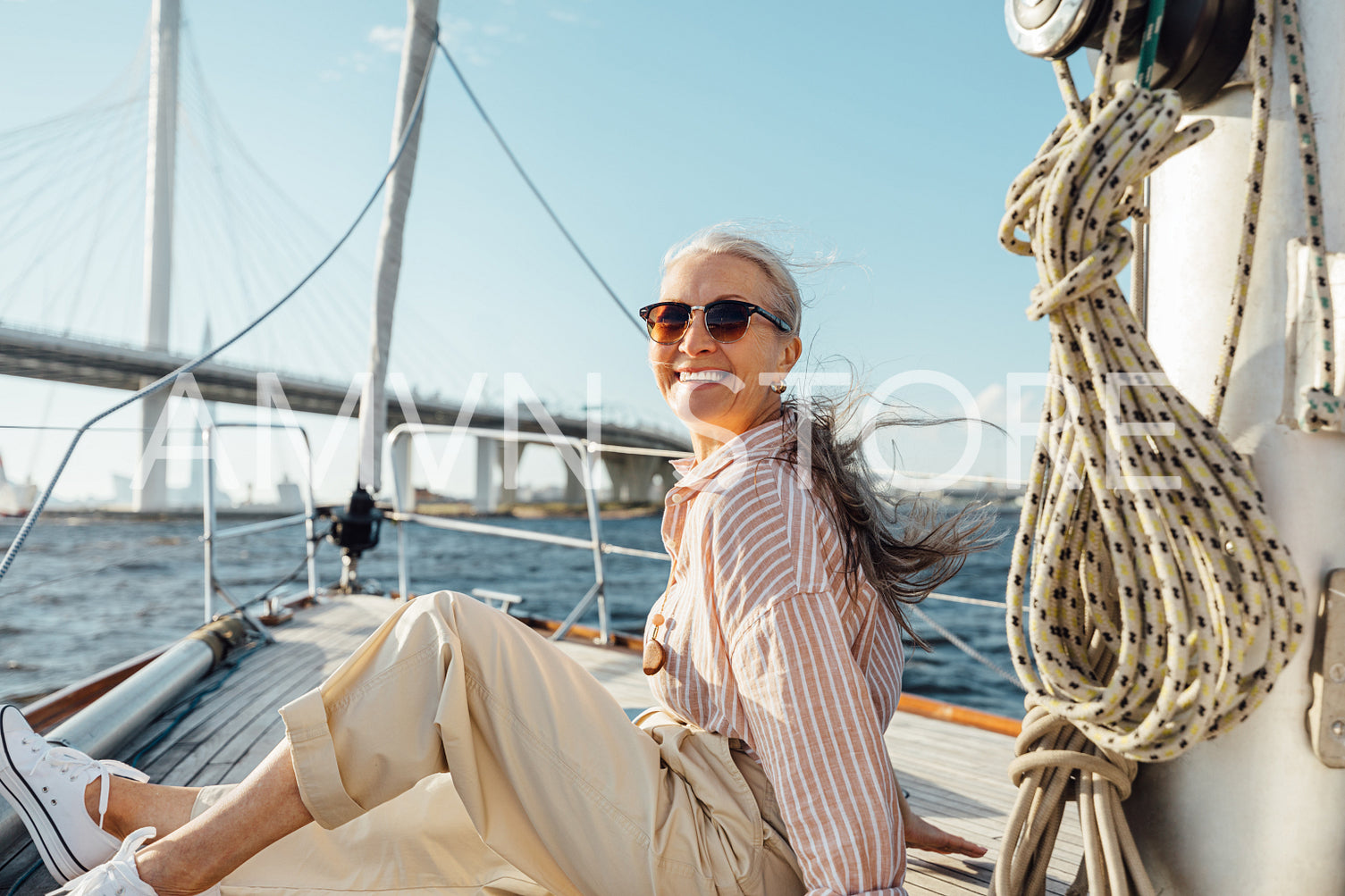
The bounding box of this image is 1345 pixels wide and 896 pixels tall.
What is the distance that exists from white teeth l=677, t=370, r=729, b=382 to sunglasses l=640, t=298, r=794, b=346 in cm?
4

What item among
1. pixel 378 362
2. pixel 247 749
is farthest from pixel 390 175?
pixel 247 749

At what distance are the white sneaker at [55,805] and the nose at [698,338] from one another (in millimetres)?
949

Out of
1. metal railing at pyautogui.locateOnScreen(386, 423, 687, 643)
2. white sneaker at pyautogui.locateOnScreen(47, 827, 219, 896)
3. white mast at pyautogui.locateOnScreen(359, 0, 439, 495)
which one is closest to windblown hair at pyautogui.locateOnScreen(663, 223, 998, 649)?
white sneaker at pyautogui.locateOnScreen(47, 827, 219, 896)

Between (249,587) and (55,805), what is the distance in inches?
518

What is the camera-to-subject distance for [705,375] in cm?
113

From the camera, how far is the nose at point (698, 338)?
1123 millimetres

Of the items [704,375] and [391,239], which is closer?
[704,375]

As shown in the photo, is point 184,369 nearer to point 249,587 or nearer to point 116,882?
point 116,882

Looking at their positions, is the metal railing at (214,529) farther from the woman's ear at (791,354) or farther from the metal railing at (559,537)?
the woman's ear at (791,354)

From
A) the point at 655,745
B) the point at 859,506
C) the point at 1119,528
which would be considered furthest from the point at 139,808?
the point at 1119,528

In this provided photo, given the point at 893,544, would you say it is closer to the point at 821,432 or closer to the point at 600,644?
the point at 821,432

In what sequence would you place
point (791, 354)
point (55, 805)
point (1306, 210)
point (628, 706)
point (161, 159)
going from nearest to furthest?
point (1306, 210), point (55, 805), point (791, 354), point (628, 706), point (161, 159)

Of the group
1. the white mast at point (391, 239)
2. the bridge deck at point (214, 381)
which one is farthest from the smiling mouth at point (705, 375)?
the bridge deck at point (214, 381)

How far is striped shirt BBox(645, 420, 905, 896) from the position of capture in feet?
2.55
